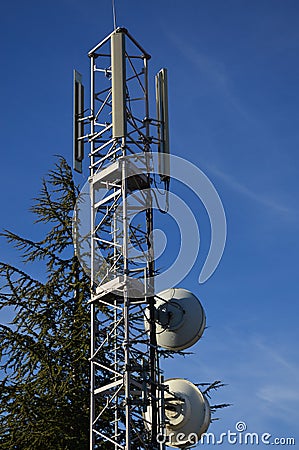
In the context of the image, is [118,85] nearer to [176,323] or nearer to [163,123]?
[163,123]

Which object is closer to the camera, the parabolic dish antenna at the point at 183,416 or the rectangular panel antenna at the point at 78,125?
the parabolic dish antenna at the point at 183,416

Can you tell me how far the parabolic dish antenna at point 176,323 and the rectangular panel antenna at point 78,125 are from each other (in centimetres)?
301

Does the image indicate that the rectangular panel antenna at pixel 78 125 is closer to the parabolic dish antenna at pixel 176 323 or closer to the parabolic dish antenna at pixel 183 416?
the parabolic dish antenna at pixel 176 323

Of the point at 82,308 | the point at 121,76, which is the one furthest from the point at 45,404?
the point at 121,76

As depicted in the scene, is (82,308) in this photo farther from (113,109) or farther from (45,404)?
(113,109)

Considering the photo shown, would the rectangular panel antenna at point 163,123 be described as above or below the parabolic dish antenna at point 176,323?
above

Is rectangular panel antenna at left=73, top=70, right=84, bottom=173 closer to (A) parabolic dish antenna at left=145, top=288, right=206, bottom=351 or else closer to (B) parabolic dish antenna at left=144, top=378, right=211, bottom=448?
(A) parabolic dish antenna at left=145, top=288, right=206, bottom=351

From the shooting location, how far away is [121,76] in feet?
47.5

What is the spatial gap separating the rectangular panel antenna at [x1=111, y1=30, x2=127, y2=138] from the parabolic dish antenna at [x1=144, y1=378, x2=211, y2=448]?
4359mm

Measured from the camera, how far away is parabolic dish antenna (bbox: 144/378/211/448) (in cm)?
1406

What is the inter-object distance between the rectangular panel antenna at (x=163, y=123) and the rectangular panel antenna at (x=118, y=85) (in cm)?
106

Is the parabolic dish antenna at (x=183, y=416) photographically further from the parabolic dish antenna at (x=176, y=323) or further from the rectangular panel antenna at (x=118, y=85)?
the rectangular panel antenna at (x=118, y=85)

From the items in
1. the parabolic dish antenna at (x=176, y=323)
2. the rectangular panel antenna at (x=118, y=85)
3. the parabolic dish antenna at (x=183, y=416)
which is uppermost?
the rectangular panel antenna at (x=118, y=85)

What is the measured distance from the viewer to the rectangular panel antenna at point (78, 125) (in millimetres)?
15727
